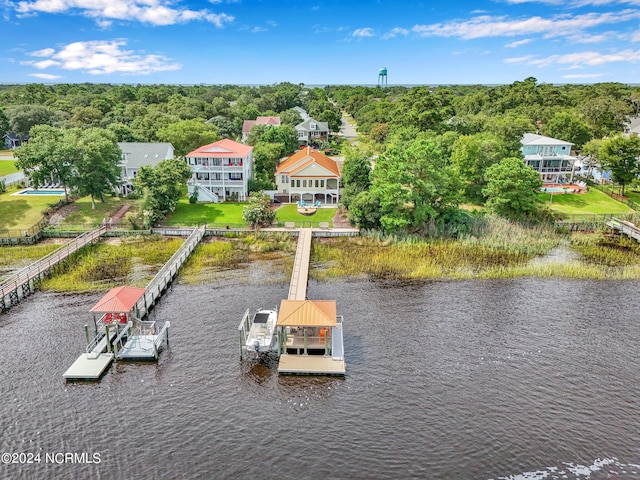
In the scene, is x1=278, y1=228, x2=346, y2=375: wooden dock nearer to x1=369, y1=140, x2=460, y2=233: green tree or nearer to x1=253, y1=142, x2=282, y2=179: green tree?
x1=369, y1=140, x2=460, y2=233: green tree

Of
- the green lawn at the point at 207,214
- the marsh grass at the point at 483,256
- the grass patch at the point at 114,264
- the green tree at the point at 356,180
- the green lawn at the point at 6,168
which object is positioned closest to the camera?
the grass patch at the point at 114,264

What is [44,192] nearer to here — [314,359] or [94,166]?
[94,166]

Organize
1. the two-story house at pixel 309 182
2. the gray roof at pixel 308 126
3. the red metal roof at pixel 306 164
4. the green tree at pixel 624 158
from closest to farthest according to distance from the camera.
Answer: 1. the two-story house at pixel 309 182
2. the red metal roof at pixel 306 164
3. the green tree at pixel 624 158
4. the gray roof at pixel 308 126

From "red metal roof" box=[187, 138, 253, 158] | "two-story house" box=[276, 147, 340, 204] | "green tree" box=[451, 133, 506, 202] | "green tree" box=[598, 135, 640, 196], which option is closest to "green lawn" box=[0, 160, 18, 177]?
"red metal roof" box=[187, 138, 253, 158]

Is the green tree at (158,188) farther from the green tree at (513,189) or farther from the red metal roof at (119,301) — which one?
the green tree at (513,189)

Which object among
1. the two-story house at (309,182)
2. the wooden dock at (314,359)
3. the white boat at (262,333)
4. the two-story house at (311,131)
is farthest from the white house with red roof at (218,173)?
the two-story house at (311,131)

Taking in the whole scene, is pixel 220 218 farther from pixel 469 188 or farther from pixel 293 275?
pixel 469 188

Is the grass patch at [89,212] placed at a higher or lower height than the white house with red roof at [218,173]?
lower
